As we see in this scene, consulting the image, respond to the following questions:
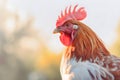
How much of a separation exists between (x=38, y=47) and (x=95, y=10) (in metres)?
0.72

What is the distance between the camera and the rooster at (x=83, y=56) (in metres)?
1.84

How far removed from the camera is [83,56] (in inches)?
75.2

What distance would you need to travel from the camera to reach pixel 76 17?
2.08m

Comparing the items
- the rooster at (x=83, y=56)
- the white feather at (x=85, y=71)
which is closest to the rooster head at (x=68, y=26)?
the rooster at (x=83, y=56)

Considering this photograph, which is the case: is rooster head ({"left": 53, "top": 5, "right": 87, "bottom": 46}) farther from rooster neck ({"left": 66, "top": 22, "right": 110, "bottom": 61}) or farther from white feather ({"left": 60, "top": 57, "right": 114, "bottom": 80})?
white feather ({"left": 60, "top": 57, "right": 114, "bottom": 80})

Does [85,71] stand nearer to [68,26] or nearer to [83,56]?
[83,56]

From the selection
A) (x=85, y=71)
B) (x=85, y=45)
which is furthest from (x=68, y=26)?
(x=85, y=71)

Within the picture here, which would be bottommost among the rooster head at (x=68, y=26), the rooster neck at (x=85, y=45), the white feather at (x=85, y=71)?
the white feather at (x=85, y=71)

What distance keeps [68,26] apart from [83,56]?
0.16m

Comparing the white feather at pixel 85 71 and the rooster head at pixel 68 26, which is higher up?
the rooster head at pixel 68 26

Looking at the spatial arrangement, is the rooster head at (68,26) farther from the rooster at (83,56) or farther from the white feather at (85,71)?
the white feather at (85,71)

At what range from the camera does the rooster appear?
1.84 m

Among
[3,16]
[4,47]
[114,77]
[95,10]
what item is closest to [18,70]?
[4,47]

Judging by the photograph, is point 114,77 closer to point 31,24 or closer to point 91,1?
point 91,1
